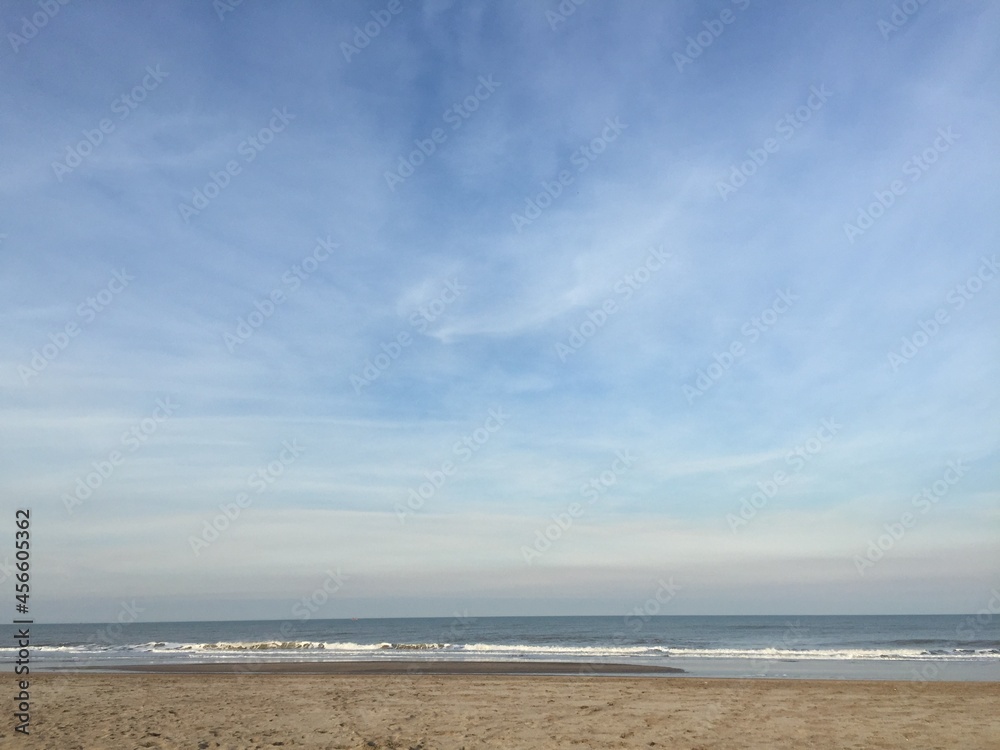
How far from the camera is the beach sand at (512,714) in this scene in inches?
484

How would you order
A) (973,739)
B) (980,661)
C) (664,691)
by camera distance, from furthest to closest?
(980,661), (664,691), (973,739)

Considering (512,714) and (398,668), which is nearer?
(512,714)

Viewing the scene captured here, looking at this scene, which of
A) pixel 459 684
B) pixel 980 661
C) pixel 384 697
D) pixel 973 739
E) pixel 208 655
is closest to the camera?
pixel 973 739

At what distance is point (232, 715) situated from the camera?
49.2 ft

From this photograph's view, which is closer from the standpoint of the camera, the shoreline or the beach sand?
the beach sand

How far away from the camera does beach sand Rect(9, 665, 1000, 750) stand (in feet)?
40.4

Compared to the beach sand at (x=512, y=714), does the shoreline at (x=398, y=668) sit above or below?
below

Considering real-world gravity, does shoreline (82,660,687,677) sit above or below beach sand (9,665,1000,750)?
below

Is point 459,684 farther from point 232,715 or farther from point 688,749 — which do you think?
point 688,749

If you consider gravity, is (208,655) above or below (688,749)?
below

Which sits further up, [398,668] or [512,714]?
[512,714]

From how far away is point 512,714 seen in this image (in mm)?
15250

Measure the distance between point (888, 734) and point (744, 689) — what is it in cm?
713

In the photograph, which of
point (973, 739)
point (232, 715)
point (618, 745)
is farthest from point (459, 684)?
point (973, 739)
